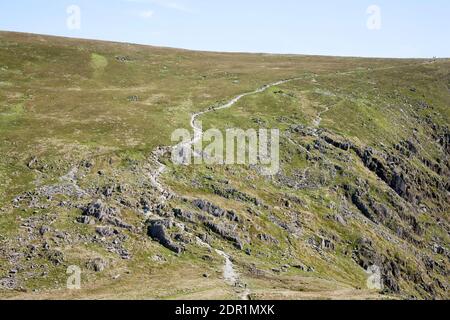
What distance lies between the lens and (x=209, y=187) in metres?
72.4

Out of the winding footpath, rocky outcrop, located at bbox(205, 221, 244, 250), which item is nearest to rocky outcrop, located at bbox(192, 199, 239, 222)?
rocky outcrop, located at bbox(205, 221, 244, 250)

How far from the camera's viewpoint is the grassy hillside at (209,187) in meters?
51.6

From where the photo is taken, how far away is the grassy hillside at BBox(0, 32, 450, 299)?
169 feet

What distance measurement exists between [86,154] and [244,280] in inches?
1385

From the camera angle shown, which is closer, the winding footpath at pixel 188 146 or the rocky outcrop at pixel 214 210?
the winding footpath at pixel 188 146

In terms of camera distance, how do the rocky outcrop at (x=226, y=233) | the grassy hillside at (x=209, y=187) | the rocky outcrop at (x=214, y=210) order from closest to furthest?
the grassy hillside at (x=209, y=187) → the rocky outcrop at (x=226, y=233) → the rocky outcrop at (x=214, y=210)

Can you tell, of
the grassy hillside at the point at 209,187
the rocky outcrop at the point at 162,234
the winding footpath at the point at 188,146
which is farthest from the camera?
the rocky outcrop at the point at 162,234

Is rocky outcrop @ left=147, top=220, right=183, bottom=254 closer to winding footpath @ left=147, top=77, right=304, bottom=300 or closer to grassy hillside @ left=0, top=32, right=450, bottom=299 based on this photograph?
grassy hillside @ left=0, top=32, right=450, bottom=299

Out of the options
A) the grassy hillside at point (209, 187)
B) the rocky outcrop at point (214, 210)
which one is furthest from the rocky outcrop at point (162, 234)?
the rocky outcrop at point (214, 210)

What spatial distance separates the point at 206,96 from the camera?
116m

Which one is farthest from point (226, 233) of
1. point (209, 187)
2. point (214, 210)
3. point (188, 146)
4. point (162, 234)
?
point (188, 146)

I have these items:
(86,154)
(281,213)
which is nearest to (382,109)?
(281,213)

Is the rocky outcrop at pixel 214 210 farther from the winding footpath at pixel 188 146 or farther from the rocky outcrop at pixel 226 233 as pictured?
the winding footpath at pixel 188 146
